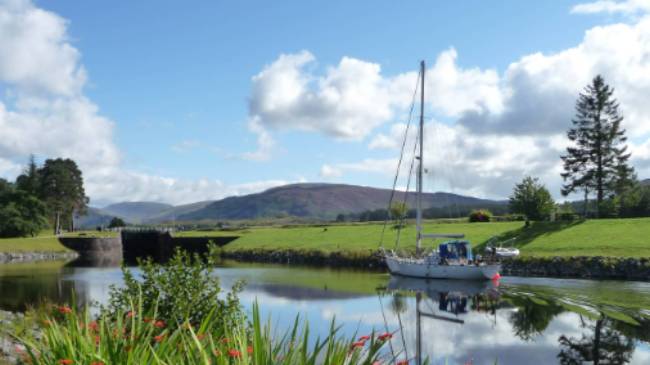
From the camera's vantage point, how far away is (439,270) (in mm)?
49594

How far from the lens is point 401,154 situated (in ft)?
194

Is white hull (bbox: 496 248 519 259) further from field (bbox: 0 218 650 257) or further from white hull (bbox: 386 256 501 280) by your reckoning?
white hull (bbox: 386 256 501 280)

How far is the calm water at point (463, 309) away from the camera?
2272 centimetres

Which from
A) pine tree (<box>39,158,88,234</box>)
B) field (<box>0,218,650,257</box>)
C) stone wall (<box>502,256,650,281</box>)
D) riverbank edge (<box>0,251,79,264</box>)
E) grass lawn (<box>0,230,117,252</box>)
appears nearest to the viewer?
stone wall (<box>502,256,650,281</box>)

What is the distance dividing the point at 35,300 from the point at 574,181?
67.8 meters

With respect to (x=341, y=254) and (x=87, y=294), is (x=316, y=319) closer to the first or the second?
(x=87, y=294)

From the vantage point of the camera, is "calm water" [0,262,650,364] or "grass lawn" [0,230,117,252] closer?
"calm water" [0,262,650,364]

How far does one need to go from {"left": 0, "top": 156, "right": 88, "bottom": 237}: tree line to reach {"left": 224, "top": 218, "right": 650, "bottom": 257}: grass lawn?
38.7 metres

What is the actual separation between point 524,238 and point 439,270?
733 inches

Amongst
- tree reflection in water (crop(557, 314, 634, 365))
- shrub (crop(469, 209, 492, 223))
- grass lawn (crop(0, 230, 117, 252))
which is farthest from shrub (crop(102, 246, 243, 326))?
grass lawn (crop(0, 230, 117, 252))

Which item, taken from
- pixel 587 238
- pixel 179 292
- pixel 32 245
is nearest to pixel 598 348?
pixel 179 292

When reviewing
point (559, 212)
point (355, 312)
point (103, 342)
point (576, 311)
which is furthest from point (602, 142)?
point (103, 342)

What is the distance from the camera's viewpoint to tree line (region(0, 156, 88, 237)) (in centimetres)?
9938

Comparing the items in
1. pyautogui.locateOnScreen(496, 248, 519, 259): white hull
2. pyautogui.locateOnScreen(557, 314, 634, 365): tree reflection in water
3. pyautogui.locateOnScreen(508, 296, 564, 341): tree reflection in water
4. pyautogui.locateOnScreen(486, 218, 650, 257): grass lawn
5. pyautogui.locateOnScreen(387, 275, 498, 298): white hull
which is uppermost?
pyautogui.locateOnScreen(486, 218, 650, 257): grass lawn
